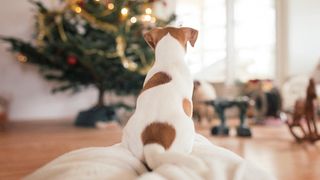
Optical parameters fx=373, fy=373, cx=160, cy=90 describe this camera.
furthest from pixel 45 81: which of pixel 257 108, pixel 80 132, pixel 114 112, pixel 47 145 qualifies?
pixel 257 108

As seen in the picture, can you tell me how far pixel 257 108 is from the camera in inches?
173

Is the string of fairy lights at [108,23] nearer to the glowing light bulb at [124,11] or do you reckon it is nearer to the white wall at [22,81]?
the glowing light bulb at [124,11]

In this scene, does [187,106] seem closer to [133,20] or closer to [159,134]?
[159,134]

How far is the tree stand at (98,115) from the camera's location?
3873 millimetres

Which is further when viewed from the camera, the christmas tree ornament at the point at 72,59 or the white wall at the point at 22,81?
the white wall at the point at 22,81

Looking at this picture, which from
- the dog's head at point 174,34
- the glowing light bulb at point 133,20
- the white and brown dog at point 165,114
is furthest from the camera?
the glowing light bulb at point 133,20

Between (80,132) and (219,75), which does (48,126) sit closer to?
(80,132)

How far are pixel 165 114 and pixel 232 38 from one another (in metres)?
4.29

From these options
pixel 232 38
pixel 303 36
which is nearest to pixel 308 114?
pixel 303 36

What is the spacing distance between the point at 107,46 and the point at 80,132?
88 centimetres

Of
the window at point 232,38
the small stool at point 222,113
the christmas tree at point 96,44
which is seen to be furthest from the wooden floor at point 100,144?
the window at point 232,38

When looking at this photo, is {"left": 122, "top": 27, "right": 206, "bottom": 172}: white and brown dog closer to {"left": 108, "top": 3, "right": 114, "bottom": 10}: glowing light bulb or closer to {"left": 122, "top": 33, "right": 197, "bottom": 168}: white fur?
{"left": 122, "top": 33, "right": 197, "bottom": 168}: white fur

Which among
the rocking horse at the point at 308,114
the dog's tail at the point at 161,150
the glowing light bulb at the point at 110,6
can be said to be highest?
the glowing light bulb at the point at 110,6

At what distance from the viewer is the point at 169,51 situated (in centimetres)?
131
